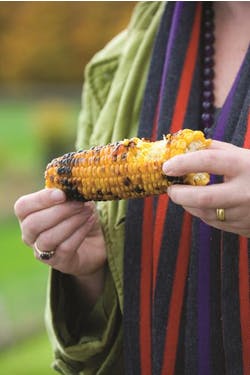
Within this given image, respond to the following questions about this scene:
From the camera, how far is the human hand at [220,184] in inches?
52.4

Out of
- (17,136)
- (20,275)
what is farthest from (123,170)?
(17,136)

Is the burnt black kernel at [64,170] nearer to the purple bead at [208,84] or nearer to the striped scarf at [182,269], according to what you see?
the striped scarf at [182,269]

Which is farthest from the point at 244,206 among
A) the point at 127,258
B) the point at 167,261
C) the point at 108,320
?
the point at 108,320

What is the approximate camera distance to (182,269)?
5.65 feet

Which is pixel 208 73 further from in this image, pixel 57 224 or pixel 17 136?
pixel 17 136

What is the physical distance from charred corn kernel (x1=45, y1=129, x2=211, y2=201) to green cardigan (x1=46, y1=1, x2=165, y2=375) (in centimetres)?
25

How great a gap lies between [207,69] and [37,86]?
420 inches

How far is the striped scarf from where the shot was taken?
63.7 inches

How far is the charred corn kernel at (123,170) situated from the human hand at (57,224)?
4 centimetres

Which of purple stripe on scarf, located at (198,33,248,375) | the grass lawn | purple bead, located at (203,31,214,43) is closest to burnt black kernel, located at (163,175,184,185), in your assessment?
purple stripe on scarf, located at (198,33,248,375)

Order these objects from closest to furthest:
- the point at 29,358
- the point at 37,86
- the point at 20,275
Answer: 1. the point at 29,358
2. the point at 20,275
3. the point at 37,86

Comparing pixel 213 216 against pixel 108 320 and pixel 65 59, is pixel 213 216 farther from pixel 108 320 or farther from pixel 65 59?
pixel 65 59

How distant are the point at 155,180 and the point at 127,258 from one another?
37 cm

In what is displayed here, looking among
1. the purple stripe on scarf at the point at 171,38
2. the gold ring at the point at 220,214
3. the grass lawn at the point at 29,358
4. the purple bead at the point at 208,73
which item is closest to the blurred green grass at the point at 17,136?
the grass lawn at the point at 29,358
